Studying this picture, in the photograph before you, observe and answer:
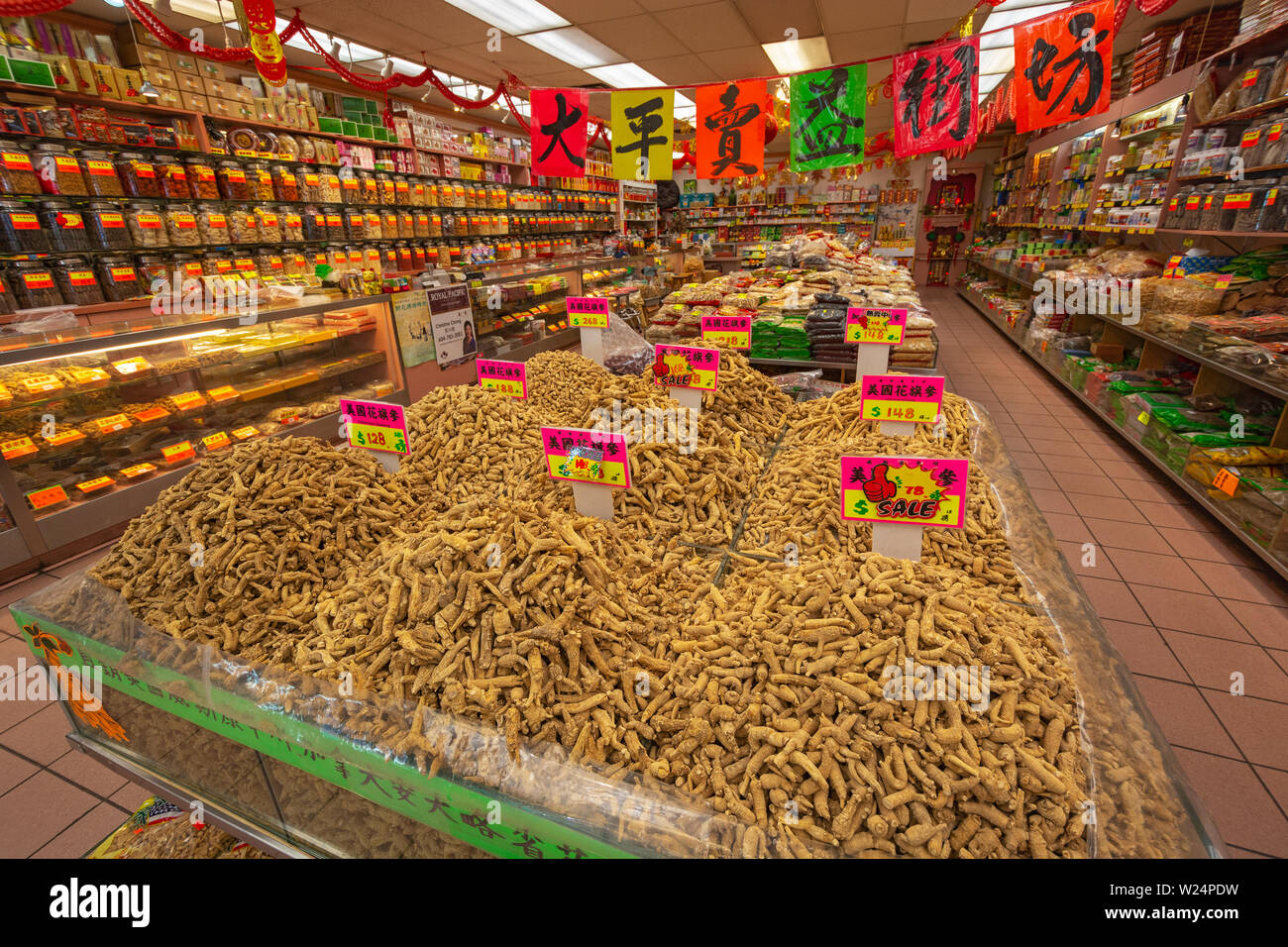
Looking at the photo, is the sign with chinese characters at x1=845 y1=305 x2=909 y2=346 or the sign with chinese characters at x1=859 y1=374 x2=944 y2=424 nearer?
the sign with chinese characters at x1=859 y1=374 x2=944 y2=424

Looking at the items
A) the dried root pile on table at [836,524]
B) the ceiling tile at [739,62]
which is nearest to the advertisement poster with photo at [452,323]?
the dried root pile on table at [836,524]

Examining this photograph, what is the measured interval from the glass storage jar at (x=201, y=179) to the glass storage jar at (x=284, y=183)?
0.54m

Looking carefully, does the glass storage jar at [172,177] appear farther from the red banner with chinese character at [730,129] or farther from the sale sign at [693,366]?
the sale sign at [693,366]

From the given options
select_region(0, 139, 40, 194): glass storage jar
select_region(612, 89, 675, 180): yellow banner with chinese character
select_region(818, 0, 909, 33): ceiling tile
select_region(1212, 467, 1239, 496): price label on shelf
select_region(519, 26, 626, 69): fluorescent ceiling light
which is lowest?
select_region(1212, 467, 1239, 496): price label on shelf

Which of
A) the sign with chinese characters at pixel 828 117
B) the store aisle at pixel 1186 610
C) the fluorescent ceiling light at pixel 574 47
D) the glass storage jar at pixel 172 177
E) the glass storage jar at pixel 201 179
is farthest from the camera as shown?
the fluorescent ceiling light at pixel 574 47

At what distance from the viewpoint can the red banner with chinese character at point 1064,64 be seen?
3951 mm

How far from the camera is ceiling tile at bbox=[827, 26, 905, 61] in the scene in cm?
585

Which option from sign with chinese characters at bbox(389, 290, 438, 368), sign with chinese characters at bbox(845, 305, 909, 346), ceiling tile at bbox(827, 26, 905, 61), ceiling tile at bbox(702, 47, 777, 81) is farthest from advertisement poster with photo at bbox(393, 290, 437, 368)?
ceiling tile at bbox(827, 26, 905, 61)

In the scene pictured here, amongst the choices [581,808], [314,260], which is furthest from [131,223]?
[581,808]

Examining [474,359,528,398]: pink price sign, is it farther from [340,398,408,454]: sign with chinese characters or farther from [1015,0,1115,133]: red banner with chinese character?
[1015,0,1115,133]: red banner with chinese character

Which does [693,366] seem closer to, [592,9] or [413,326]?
[413,326]

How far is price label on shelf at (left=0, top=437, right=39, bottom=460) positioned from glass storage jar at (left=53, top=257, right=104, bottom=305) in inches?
74.4

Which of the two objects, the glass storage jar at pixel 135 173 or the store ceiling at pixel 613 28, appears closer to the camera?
the glass storage jar at pixel 135 173
